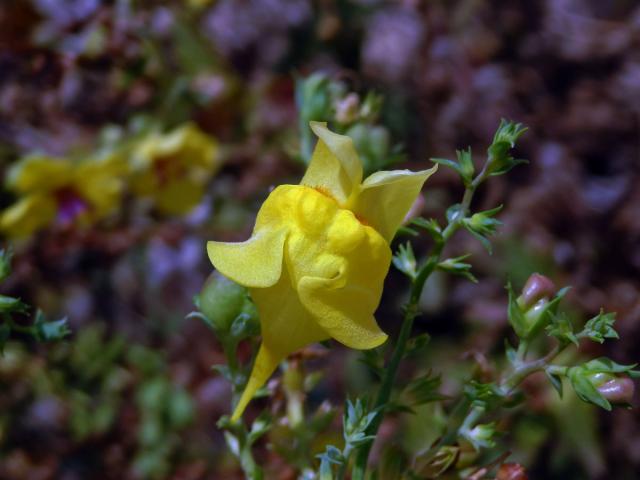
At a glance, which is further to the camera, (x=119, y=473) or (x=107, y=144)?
(x=107, y=144)

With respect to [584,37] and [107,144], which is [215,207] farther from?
[584,37]

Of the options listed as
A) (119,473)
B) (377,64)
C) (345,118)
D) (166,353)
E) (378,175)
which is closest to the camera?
(378,175)

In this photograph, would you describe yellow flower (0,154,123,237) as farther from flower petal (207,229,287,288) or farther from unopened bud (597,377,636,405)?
unopened bud (597,377,636,405)

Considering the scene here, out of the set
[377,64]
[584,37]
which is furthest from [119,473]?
[584,37]

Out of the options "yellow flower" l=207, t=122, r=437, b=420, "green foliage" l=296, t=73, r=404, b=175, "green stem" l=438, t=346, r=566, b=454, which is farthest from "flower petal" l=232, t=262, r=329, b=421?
"green foliage" l=296, t=73, r=404, b=175

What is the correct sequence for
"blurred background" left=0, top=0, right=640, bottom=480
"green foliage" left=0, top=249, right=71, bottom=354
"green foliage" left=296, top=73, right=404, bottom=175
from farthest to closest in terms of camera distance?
1. "blurred background" left=0, top=0, right=640, bottom=480
2. "green foliage" left=296, top=73, right=404, bottom=175
3. "green foliage" left=0, top=249, right=71, bottom=354

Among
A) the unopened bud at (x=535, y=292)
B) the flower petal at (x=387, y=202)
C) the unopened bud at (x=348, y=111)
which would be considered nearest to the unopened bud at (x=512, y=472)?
the unopened bud at (x=535, y=292)
